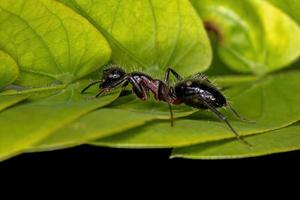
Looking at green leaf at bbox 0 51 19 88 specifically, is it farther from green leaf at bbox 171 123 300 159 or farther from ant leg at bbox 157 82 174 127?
ant leg at bbox 157 82 174 127

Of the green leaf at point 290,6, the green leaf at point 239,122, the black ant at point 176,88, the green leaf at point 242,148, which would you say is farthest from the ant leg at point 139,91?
the green leaf at point 290,6

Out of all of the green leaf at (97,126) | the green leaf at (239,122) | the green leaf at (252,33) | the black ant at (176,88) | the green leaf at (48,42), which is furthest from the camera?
the green leaf at (252,33)

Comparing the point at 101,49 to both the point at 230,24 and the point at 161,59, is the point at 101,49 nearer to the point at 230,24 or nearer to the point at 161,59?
the point at 161,59

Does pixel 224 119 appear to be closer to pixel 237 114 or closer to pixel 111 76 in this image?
pixel 237 114

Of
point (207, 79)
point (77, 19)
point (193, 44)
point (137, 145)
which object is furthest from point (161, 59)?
point (137, 145)

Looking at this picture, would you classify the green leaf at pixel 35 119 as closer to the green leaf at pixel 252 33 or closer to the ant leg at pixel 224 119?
the ant leg at pixel 224 119

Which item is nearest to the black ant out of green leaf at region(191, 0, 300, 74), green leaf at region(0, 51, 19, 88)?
green leaf at region(191, 0, 300, 74)
